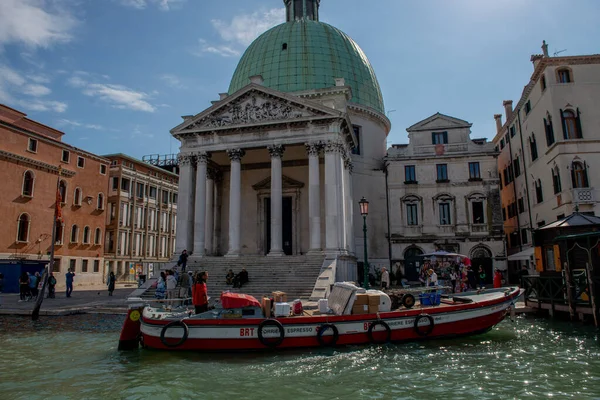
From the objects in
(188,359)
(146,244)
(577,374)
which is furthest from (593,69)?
(146,244)

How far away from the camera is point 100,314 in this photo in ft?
60.2

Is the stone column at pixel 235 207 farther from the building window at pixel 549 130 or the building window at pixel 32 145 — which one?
the building window at pixel 549 130

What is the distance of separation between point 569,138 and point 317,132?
564 inches

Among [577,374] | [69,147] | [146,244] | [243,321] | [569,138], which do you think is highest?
[69,147]

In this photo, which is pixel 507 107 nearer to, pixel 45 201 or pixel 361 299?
pixel 361 299

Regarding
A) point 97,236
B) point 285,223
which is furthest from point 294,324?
point 97,236

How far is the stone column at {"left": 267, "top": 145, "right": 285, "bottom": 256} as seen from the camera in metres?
24.4

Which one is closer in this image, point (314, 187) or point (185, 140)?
point (314, 187)

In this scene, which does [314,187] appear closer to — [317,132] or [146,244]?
[317,132]

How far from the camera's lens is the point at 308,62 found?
33906 millimetres

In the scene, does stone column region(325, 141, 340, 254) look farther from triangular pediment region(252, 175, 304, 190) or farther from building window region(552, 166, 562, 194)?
building window region(552, 166, 562, 194)

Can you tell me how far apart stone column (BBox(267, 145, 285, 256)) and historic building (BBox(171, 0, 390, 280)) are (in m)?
0.06

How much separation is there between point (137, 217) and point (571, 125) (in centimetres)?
3973

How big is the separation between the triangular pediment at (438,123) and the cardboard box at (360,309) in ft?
77.0
